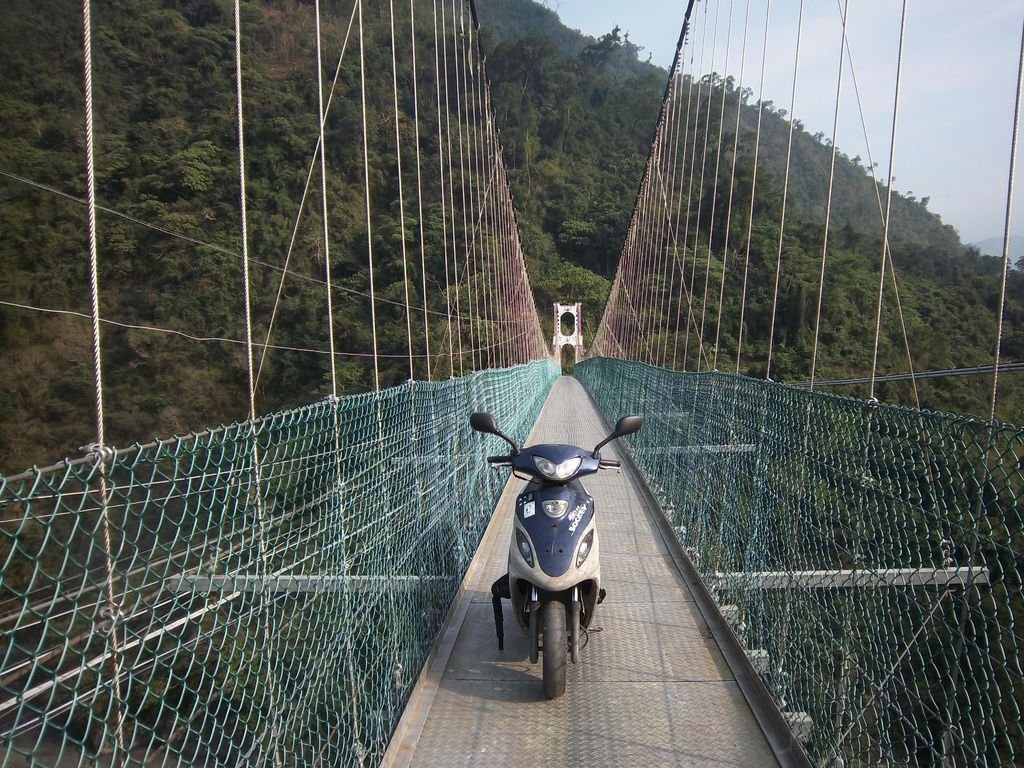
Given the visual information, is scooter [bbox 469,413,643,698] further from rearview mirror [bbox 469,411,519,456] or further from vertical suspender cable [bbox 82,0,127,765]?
vertical suspender cable [bbox 82,0,127,765]

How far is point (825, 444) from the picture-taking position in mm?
2090

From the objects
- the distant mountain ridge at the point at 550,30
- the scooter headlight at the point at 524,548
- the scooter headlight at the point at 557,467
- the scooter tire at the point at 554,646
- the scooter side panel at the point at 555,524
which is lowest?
the scooter tire at the point at 554,646

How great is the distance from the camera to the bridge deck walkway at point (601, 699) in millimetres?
2086

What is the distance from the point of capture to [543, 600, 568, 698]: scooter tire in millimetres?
2248

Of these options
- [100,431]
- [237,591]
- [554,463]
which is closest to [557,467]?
[554,463]

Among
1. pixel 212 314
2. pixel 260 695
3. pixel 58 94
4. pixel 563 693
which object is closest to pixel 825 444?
pixel 563 693

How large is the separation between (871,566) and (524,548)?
102 cm

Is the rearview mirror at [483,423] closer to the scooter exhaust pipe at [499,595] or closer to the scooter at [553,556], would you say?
the scooter at [553,556]

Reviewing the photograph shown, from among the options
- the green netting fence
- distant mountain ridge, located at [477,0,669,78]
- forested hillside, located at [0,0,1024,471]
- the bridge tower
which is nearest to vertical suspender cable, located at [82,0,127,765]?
the green netting fence

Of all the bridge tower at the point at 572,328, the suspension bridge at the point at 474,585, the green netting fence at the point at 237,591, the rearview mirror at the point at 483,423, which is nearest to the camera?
the green netting fence at the point at 237,591

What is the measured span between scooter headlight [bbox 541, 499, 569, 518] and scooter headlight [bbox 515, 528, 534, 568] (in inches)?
4.5

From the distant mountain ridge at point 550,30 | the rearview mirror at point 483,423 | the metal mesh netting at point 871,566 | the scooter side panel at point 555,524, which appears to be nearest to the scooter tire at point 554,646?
the scooter side panel at point 555,524

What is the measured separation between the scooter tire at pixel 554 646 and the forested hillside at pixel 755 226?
5.93m

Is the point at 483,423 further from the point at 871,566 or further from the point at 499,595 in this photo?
the point at 871,566
